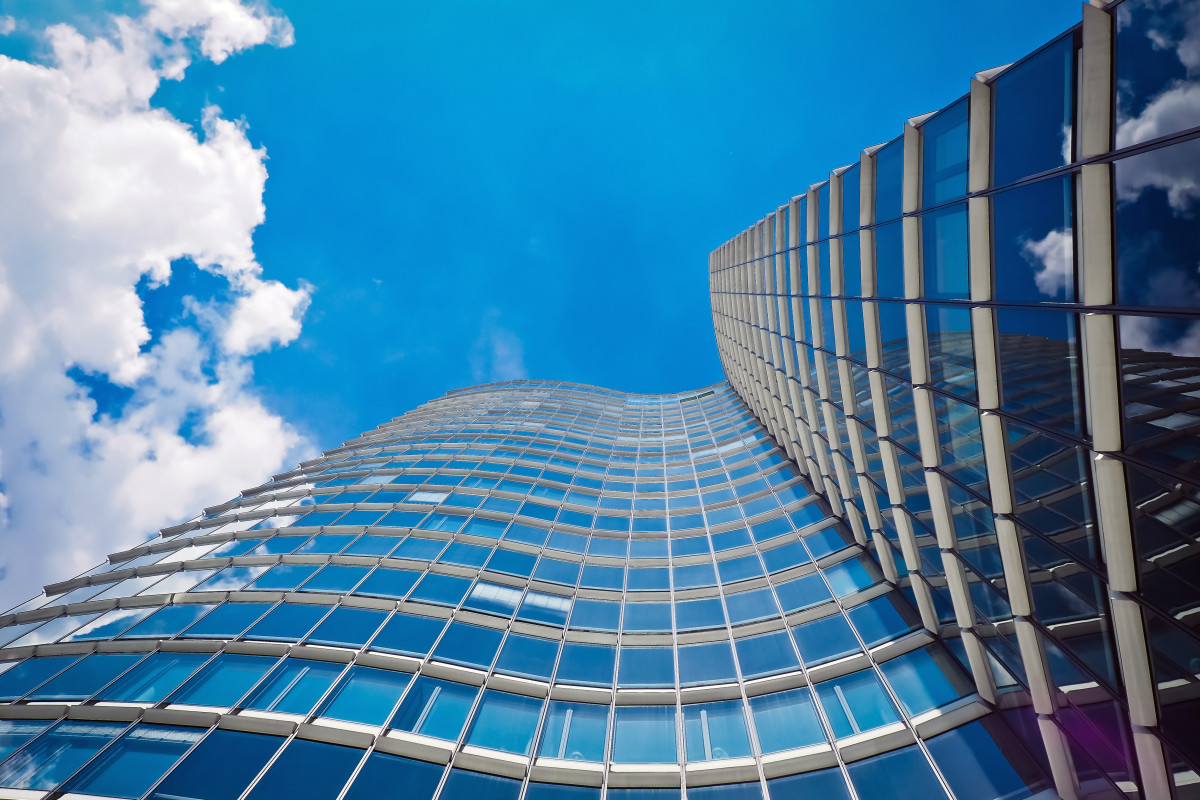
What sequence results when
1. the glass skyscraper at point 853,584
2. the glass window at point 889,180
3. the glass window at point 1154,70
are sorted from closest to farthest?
the glass window at point 1154,70, the glass skyscraper at point 853,584, the glass window at point 889,180

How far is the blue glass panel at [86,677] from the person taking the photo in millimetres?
11766

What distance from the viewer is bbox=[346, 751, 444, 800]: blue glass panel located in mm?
9766

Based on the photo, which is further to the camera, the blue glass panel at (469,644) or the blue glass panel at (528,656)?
the blue glass panel at (469,644)

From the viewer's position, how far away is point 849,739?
427 inches

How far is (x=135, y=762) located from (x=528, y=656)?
299 inches

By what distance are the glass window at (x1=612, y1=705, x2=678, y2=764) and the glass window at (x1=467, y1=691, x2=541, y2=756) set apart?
5.92 ft

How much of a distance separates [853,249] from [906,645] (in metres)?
10.4

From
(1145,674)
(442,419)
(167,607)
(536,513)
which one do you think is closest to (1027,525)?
(1145,674)

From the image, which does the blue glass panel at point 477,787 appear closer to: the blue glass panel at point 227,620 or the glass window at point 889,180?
the blue glass panel at point 227,620

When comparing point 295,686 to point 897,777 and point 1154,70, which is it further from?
point 1154,70

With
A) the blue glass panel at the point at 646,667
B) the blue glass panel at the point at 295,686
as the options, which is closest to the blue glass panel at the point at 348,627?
the blue glass panel at the point at 295,686

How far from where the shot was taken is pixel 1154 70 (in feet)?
19.8

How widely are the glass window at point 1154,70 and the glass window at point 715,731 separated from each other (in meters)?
11.6

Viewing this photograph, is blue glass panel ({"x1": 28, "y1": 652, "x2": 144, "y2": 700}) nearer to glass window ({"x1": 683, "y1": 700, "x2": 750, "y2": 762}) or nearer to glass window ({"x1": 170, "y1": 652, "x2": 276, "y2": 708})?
glass window ({"x1": 170, "y1": 652, "x2": 276, "y2": 708})
